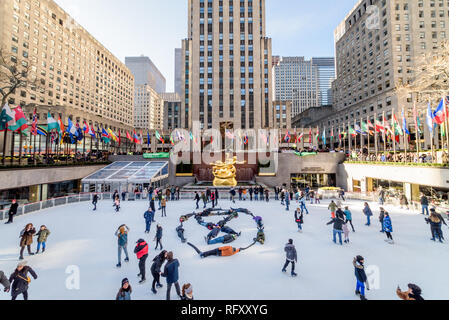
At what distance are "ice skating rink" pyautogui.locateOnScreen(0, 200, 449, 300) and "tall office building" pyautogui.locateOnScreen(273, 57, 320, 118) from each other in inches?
6154

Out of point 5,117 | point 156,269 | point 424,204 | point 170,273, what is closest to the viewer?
point 170,273

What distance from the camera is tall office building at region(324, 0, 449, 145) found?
164ft

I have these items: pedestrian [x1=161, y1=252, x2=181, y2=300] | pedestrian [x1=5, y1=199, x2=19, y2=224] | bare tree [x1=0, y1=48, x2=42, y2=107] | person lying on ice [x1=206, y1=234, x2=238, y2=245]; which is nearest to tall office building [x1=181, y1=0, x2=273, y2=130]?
bare tree [x1=0, y1=48, x2=42, y2=107]

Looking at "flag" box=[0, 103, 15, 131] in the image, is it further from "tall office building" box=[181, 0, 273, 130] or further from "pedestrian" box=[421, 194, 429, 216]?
"tall office building" box=[181, 0, 273, 130]

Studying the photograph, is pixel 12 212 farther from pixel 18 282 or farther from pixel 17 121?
pixel 18 282

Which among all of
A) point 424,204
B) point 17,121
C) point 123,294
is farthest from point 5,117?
point 424,204

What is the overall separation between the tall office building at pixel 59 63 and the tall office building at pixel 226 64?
3171cm

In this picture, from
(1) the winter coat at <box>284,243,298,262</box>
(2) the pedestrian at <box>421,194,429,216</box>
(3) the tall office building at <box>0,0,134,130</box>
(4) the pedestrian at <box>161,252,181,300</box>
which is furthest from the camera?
(3) the tall office building at <box>0,0,134,130</box>

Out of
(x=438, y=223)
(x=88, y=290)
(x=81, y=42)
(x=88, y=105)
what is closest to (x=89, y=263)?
(x=88, y=290)

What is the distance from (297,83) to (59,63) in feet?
487

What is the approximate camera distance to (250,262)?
319 inches

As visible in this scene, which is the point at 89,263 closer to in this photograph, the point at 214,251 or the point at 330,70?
the point at 214,251
